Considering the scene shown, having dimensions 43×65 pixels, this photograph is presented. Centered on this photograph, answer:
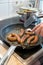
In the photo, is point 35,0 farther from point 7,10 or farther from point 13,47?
point 13,47

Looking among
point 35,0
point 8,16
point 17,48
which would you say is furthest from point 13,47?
point 35,0

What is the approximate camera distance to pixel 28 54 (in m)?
0.60

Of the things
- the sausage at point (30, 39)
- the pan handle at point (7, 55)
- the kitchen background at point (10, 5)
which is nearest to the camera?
the pan handle at point (7, 55)

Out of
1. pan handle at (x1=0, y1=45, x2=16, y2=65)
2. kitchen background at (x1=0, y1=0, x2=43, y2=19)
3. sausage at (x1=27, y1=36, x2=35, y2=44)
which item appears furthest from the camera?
kitchen background at (x1=0, y1=0, x2=43, y2=19)

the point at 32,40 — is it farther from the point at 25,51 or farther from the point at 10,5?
the point at 10,5

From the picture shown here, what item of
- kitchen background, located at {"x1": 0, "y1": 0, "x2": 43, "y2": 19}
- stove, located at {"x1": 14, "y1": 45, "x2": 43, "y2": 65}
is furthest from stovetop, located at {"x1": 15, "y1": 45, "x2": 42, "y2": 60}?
kitchen background, located at {"x1": 0, "y1": 0, "x2": 43, "y2": 19}

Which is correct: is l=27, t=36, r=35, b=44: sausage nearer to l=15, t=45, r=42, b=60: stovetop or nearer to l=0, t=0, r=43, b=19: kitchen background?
l=15, t=45, r=42, b=60: stovetop

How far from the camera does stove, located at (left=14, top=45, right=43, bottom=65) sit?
55 cm

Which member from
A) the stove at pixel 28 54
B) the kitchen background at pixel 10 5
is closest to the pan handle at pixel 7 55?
the stove at pixel 28 54

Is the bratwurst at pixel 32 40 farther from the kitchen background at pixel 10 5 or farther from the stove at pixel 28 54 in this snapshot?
the kitchen background at pixel 10 5

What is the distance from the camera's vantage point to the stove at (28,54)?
0.55 meters

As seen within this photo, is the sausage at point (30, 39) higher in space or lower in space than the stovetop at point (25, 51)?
higher

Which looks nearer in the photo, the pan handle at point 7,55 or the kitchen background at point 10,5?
the pan handle at point 7,55

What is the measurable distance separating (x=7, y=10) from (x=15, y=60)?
80 cm
